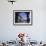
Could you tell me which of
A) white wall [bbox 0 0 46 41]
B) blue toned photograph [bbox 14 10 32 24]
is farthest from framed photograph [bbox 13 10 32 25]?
white wall [bbox 0 0 46 41]

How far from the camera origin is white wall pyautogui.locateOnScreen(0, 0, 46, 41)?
5145 mm

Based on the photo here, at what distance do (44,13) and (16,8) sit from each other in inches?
43.4

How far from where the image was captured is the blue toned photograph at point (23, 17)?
16.9 feet

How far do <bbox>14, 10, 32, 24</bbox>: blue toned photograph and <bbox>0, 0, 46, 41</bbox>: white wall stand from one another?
16 cm

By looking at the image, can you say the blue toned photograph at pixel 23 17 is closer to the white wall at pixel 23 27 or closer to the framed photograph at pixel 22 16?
the framed photograph at pixel 22 16

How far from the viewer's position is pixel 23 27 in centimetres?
518

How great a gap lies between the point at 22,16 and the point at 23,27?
0.43m

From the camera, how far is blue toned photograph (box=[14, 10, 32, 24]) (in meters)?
5.16

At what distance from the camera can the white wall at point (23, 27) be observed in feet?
16.9

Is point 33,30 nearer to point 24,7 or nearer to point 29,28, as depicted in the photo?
point 29,28

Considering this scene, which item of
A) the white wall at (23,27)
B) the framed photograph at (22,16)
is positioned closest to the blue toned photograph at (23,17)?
the framed photograph at (22,16)

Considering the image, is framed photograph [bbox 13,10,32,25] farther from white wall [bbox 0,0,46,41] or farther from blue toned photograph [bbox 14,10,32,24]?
white wall [bbox 0,0,46,41]

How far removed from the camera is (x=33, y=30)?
5.14 meters

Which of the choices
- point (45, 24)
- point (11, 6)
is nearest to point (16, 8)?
point (11, 6)
